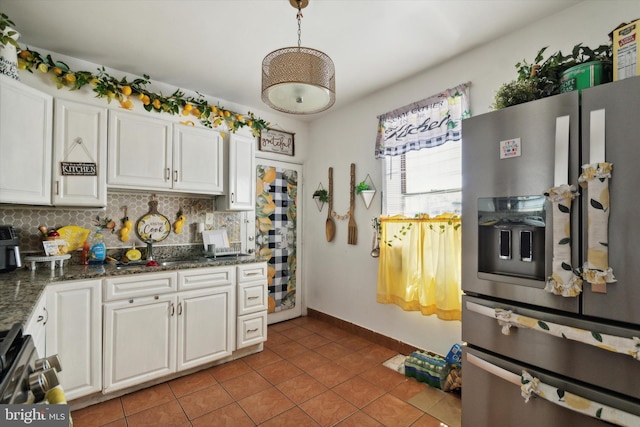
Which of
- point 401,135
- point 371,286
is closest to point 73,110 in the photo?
point 401,135

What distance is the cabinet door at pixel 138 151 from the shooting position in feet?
7.89

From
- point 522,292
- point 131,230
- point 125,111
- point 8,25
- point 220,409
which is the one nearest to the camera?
point 522,292

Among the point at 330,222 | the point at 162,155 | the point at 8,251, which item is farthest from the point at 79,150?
the point at 330,222

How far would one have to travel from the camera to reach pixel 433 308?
248cm

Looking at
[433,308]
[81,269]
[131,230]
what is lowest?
[433,308]

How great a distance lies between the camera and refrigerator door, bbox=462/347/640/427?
1.13 m

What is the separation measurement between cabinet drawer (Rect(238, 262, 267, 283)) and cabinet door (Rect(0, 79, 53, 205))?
150 centimetres

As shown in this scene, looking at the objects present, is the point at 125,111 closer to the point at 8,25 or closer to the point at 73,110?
the point at 73,110

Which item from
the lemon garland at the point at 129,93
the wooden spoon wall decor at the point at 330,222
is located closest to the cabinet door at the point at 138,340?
the lemon garland at the point at 129,93

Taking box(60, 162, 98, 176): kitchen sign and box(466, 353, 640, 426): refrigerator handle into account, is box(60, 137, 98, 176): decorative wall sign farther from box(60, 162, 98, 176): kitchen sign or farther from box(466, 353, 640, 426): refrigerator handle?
box(466, 353, 640, 426): refrigerator handle

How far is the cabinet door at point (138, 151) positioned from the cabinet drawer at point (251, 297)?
116 centimetres

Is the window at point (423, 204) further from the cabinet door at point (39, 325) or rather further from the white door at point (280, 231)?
the cabinet door at point (39, 325)

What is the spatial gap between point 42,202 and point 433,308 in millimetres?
3047

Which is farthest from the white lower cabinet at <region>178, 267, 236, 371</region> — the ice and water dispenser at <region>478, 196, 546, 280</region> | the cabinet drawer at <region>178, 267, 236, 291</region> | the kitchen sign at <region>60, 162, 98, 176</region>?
the ice and water dispenser at <region>478, 196, 546, 280</region>
